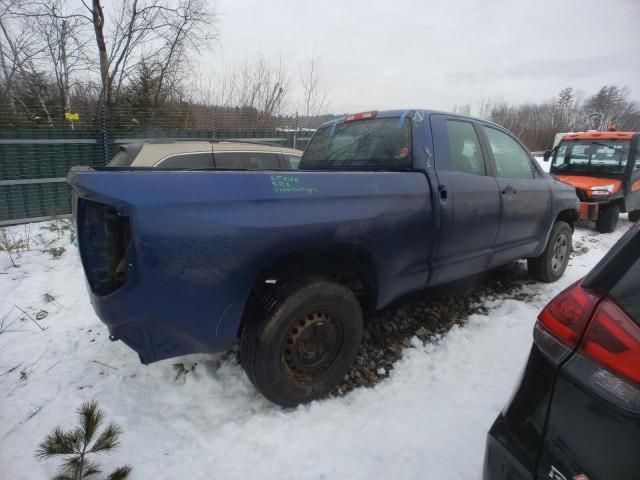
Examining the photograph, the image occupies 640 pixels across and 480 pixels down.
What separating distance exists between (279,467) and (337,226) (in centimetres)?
137

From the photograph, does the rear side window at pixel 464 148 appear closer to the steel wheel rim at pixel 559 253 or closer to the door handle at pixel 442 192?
the door handle at pixel 442 192

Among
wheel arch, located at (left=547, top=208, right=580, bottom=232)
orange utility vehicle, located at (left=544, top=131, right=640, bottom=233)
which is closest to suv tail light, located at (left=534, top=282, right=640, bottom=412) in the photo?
wheel arch, located at (left=547, top=208, right=580, bottom=232)

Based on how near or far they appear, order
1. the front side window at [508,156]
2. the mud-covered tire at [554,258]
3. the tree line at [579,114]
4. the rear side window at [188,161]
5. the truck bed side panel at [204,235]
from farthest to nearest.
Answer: the tree line at [579,114] < the rear side window at [188,161] < the mud-covered tire at [554,258] < the front side window at [508,156] < the truck bed side panel at [204,235]

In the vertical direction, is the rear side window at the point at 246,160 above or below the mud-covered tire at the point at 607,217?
above

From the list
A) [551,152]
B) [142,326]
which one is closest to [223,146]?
[142,326]

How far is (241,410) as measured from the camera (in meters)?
2.37

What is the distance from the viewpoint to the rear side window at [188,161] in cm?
471

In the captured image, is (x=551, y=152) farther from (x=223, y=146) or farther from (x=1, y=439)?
(x=1, y=439)

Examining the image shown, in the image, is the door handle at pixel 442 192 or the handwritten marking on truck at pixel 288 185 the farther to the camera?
the door handle at pixel 442 192

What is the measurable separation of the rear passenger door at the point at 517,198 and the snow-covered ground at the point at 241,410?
3.02 ft

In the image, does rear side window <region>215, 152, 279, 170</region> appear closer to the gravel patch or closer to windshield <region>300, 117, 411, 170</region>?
windshield <region>300, 117, 411, 170</region>

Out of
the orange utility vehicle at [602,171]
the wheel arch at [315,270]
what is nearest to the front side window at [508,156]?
the wheel arch at [315,270]

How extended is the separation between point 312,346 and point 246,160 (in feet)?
12.6

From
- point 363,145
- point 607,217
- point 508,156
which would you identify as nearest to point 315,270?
point 363,145
